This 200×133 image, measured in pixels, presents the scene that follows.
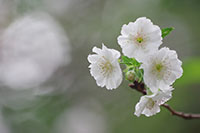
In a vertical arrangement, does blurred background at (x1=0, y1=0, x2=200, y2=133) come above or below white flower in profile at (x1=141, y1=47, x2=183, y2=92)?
above

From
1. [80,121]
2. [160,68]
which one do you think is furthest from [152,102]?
[80,121]

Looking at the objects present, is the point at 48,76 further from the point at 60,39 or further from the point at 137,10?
the point at 137,10

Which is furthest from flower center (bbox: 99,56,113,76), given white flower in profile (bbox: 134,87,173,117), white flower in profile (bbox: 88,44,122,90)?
white flower in profile (bbox: 134,87,173,117)

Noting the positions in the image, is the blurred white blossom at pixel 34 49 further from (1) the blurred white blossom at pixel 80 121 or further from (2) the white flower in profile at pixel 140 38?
(2) the white flower in profile at pixel 140 38

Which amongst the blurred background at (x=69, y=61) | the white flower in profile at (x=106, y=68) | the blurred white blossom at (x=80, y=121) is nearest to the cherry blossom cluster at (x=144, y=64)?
the white flower in profile at (x=106, y=68)

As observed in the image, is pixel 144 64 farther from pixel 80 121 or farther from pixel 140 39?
pixel 80 121

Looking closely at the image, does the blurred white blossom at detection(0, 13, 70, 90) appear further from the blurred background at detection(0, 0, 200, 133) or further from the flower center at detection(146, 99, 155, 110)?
the flower center at detection(146, 99, 155, 110)
